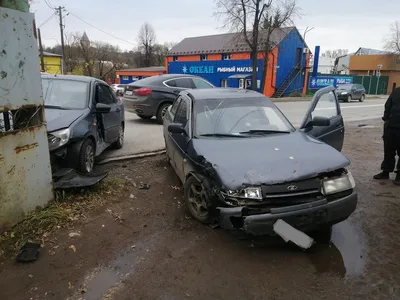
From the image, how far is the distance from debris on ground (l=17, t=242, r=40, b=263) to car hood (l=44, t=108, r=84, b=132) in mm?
1786

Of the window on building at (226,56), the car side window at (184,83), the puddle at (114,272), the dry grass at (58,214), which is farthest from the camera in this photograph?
the window on building at (226,56)

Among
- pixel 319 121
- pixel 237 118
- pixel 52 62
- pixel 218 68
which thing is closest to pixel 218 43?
pixel 218 68

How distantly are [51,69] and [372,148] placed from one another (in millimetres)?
31432

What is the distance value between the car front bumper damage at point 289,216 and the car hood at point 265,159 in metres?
0.26

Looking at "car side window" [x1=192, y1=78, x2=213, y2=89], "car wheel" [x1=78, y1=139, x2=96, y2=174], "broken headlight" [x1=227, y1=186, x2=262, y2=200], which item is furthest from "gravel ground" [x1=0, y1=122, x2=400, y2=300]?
"car side window" [x1=192, y1=78, x2=213, y2=89]

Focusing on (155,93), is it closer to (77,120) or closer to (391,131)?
(77,120)

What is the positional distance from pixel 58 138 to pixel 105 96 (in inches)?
89.4

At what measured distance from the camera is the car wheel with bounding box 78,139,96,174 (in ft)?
15.8

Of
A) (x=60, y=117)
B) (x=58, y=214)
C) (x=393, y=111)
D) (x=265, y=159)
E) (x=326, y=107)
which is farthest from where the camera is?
(x=326, y=107)

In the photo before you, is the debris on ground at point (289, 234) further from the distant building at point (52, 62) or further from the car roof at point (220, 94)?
the distant building at point (52, 62)

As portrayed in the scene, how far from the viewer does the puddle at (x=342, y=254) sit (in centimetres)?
304

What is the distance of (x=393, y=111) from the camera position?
5234 millimetres

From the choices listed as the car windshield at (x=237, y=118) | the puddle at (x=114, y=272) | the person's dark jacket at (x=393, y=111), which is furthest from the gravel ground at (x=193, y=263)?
the person's dark jacket at (x=393, y=111)

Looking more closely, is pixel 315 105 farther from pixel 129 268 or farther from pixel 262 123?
pixel 129 268
